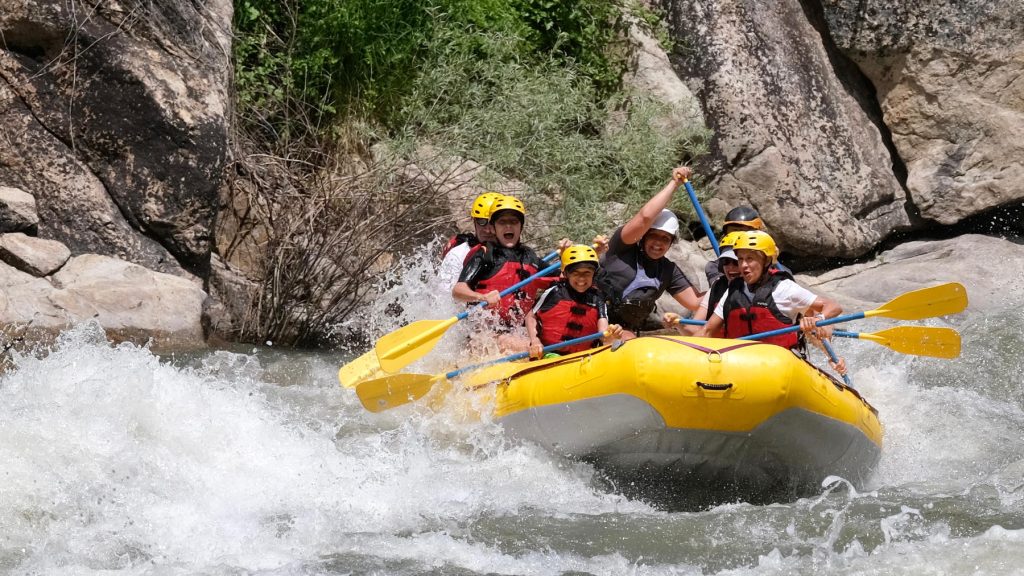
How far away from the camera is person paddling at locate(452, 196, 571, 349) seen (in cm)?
650

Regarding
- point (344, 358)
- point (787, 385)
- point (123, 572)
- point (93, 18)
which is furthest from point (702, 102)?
point (123, 572)

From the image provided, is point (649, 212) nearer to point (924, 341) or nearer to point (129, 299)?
point (924, 341)

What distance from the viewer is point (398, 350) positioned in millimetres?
6090

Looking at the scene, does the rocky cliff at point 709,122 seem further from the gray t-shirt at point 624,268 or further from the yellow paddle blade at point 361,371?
the gray t-shirt at point 624,268

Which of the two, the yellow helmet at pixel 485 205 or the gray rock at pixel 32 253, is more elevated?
the yellow helmet at pixel 485 205

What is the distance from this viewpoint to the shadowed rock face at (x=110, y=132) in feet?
24.6

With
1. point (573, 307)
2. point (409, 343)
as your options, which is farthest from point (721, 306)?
point (409, 343)

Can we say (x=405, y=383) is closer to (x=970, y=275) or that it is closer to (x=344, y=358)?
(x=344, y=358)

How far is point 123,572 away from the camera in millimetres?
3635

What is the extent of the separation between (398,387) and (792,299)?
1.92m

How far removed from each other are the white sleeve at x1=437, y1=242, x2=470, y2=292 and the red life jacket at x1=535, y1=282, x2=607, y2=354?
84cm

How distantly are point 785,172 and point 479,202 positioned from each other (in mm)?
3865

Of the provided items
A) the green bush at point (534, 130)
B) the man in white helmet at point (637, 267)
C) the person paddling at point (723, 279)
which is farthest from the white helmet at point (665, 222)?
the green bush at point (534, 130)

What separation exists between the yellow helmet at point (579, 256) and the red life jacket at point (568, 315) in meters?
0.15
